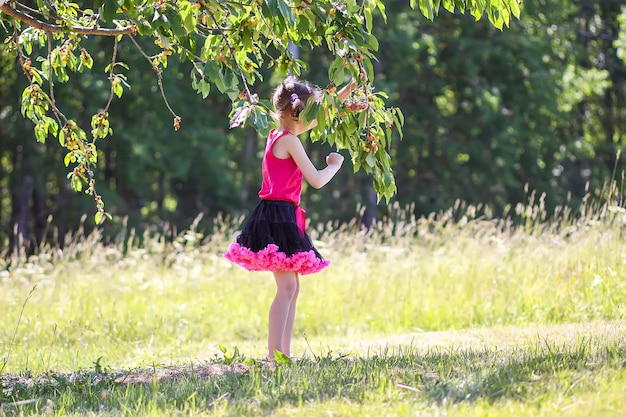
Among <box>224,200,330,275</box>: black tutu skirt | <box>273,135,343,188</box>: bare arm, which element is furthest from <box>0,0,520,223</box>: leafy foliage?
<box>224,200,330,275</box>: black tutu skirt

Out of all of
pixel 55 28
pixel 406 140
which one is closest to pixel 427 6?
pixel 55 28

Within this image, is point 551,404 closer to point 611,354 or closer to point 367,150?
point 611,354

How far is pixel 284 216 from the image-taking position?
5164 mm

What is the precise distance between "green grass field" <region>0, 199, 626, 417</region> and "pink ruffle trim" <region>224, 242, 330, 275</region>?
535mm

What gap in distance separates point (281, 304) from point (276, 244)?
37 centimetres

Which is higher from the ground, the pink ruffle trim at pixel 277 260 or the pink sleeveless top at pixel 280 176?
the pink sleeveless top at pixel 280 176

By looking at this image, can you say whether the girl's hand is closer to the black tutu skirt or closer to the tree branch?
the black tutu skirt

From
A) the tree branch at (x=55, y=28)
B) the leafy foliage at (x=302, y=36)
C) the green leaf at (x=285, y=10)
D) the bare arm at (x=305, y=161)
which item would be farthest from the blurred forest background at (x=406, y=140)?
the green leaf at (x=285, y=10)

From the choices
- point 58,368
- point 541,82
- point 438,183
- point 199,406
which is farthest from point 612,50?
point 199,406

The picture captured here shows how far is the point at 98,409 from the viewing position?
418cm

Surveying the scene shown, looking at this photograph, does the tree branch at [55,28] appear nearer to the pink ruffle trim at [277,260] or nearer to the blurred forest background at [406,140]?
the pink ruffle trim at [277,260]

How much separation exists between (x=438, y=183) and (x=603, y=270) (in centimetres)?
1356

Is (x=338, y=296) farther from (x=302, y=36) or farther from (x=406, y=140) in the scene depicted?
(x=406, y=140)

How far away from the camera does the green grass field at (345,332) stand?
3.92 m
